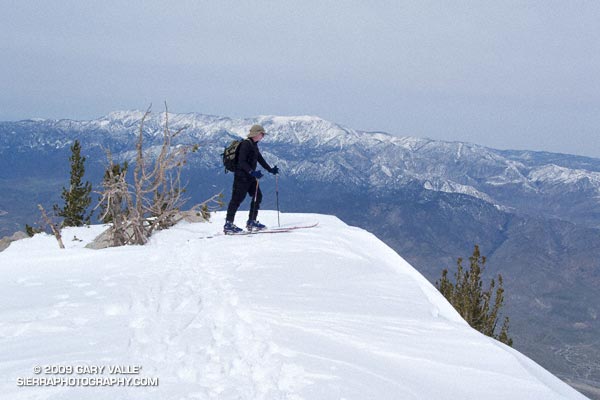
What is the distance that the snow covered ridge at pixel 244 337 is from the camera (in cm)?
313

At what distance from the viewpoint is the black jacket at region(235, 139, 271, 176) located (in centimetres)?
981

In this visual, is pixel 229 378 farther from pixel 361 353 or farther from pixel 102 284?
pixel 102 284

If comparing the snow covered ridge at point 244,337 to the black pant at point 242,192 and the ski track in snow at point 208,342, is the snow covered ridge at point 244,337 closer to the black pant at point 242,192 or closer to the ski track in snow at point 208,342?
the ski track in snow at point 208,342

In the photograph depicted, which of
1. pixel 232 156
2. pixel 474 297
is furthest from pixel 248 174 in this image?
pixel 474 297

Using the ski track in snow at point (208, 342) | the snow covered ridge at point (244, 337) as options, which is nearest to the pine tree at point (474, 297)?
the snow covered ridge at point (244, 337)

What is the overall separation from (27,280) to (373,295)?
15.4 ft

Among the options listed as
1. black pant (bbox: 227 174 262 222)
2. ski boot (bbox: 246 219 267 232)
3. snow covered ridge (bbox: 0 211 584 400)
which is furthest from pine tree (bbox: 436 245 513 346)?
snow covered ridge (bbox: 0 211 584 400)

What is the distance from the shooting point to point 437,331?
434 cm

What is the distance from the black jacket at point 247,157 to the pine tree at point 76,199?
80.4ft

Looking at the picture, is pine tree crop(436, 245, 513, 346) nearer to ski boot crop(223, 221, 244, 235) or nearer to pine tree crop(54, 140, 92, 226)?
ski boot crop(223, 221, 244, 235)

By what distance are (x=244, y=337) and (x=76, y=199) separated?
35.6 metres

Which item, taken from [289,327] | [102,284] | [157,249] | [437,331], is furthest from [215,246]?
[437,331]

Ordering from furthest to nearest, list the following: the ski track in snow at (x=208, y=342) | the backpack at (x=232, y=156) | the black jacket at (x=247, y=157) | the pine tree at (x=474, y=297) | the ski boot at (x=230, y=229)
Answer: the pine tree at (x=474, y=297), the ski boot at (x=230, y=229), the backpack at (x=232, y=156), the black jacket at (x=247, y=157), the ski track in snow at (x=208, y=342)

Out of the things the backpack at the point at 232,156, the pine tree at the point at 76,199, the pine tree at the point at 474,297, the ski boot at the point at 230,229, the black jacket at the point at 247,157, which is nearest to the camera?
the black jacket at the point at 247,157
